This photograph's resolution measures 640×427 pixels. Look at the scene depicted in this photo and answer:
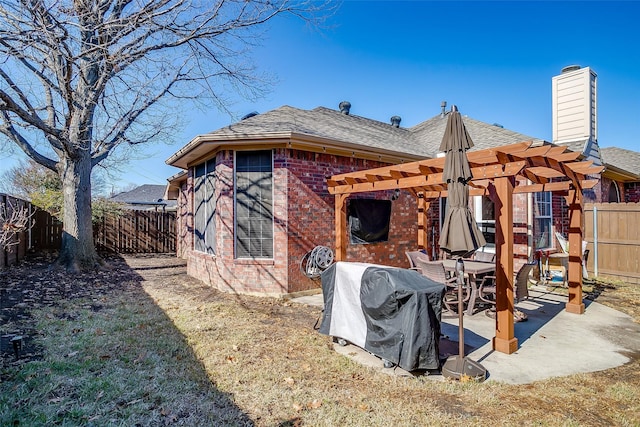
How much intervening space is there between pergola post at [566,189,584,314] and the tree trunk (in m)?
11.4

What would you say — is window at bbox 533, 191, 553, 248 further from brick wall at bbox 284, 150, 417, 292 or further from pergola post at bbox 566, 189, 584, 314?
brick wall at bbox 284, 150, 417, 292

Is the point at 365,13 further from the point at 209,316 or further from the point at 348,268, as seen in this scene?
the point at 209,316

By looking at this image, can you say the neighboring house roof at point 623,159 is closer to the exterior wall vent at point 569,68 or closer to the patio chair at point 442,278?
the exterior wall vent at point 569,68

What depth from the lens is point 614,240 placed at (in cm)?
934

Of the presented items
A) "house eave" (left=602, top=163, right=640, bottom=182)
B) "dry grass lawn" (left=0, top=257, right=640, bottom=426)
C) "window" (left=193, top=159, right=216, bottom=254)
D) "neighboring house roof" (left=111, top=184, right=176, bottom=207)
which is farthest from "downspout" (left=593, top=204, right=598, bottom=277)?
"neighboring house roof" (left=111, top=184, right=176, bottom=207)

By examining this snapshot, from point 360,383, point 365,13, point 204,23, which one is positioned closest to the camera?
point 360,383

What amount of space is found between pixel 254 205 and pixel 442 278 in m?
4.04

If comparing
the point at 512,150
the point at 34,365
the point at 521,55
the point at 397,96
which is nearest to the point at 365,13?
the point at 397,96

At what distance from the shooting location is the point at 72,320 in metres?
5.38

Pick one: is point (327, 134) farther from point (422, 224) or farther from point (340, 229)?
point (422, 224)

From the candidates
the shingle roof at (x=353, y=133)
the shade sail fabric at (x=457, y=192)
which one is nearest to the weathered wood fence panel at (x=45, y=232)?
the shingle roof at (x=353, y=133)

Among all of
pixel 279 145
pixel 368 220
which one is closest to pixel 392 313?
pixel 279 145

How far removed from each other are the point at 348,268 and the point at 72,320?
14.9ft

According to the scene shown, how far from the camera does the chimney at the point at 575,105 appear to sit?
31.3 feet
